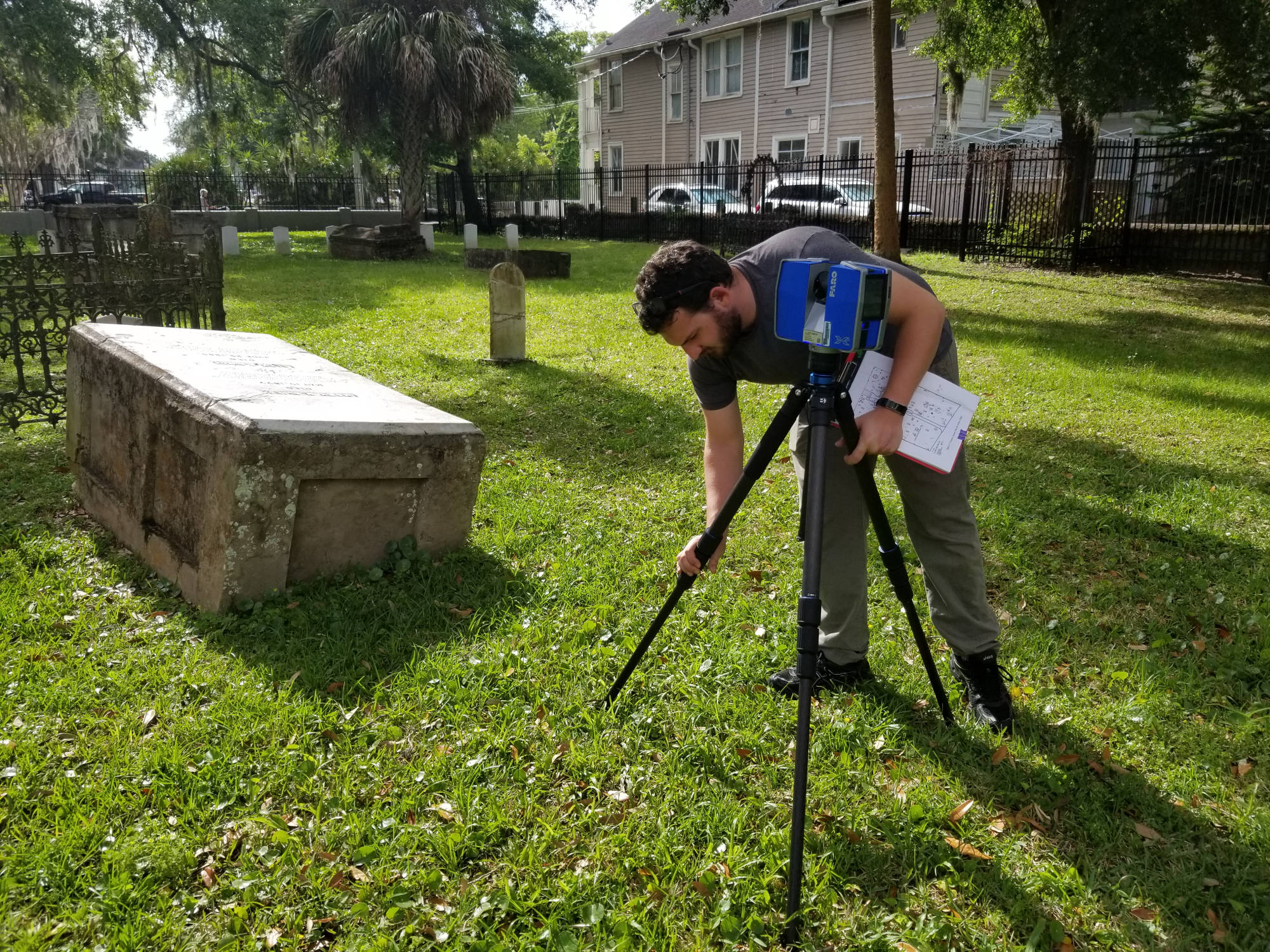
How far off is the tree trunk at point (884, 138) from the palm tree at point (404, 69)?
1158cm

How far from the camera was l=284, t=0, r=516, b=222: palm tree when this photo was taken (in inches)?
846

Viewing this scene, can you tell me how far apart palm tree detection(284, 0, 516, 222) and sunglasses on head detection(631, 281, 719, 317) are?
2119 centimetres

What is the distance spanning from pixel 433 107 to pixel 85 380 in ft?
62.0

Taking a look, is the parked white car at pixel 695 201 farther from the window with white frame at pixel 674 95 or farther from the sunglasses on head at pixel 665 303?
the sunglasses on head at pixel 665 303

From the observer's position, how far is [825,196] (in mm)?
21562

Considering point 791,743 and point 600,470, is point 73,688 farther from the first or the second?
point 600,470

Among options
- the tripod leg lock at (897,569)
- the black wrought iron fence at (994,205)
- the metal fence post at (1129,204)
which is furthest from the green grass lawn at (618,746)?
A: the black wrought iron fence at (994,205)

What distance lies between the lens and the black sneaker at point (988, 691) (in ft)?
Result: 10.9

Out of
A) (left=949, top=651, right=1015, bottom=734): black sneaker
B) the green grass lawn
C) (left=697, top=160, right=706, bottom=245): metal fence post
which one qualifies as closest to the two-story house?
(left=697, top=160, right=706, bottom=245): metal fence post

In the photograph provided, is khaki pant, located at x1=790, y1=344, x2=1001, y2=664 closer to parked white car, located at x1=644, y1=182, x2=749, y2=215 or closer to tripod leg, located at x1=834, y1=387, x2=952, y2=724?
tripod leg, located at x1=834, y1=387, x2=952, y2=724

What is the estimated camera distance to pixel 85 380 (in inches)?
205

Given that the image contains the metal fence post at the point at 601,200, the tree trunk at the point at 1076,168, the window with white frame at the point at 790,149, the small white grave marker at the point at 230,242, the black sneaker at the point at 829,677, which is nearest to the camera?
the black sneaker at the point at 829,677

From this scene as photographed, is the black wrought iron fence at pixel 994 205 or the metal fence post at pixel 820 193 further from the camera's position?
the metal fence post at pixel 820 193

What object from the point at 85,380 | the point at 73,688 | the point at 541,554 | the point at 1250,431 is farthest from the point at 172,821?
the point at 1250,431
